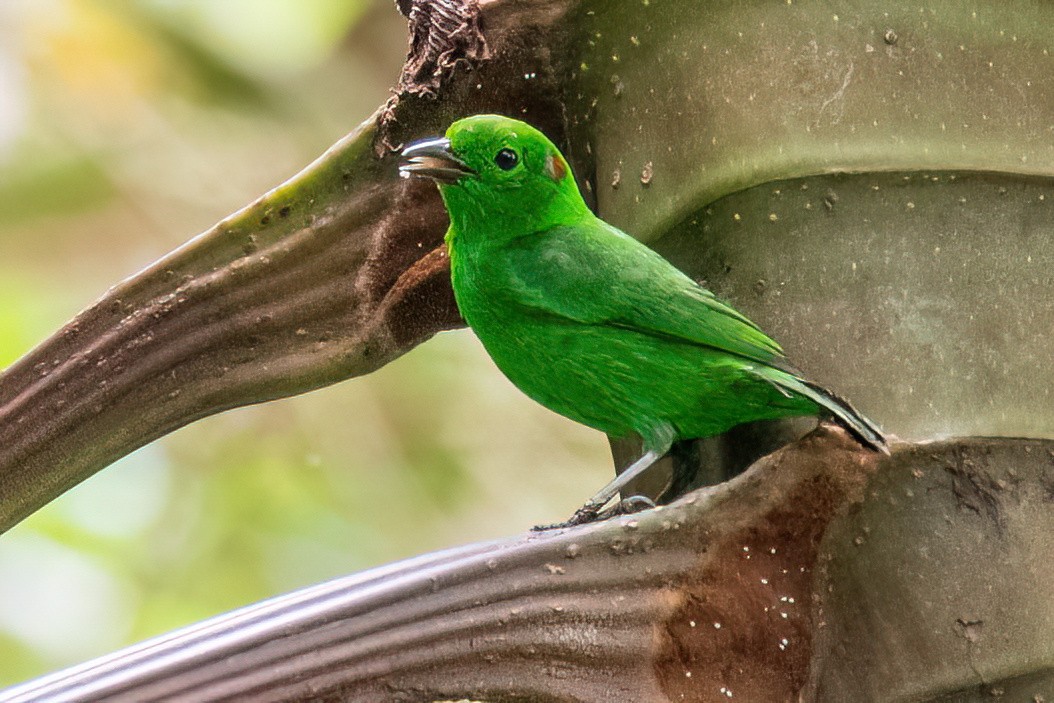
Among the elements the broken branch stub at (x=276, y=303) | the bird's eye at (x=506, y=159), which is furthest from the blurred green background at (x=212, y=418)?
the bird's eye at (x=506, y=159)

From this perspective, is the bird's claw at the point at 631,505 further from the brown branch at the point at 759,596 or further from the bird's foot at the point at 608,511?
the brown branch at the point at 759,596

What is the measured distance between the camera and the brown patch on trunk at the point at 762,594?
2.53 feet

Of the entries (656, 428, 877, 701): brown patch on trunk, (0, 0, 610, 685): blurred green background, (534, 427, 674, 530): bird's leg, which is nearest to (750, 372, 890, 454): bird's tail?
(656, 428, 877, 701): brown patch on trunk

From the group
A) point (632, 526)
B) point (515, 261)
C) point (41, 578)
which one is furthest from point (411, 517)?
point (632, 526)

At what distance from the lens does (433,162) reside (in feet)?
3.23

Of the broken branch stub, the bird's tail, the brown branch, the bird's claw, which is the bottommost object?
the brown branch

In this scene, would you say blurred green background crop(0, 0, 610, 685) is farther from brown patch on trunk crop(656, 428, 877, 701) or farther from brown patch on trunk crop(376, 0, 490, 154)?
brown patch on trunk crop(656, 428, 877, 701)

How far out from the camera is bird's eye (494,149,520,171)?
1.01 meters

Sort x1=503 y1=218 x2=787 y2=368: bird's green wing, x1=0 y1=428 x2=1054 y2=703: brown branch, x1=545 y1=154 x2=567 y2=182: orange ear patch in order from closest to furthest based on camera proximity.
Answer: x1=0 y1=428 x2=1054 y2=703: brown branch
x1=503 y1=218 x2=787 y2=368: bird's green wing
x1=545 y1=154 x2=567 y2=182: orange ear patch

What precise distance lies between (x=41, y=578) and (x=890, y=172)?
1.95 m

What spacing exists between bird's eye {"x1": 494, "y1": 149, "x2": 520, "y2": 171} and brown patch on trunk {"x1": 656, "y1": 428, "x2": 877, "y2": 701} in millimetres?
351

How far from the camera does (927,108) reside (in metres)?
0.88

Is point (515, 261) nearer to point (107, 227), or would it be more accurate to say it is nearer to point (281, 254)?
point (281, 254)

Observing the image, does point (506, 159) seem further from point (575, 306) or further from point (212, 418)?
point (212, 418)
